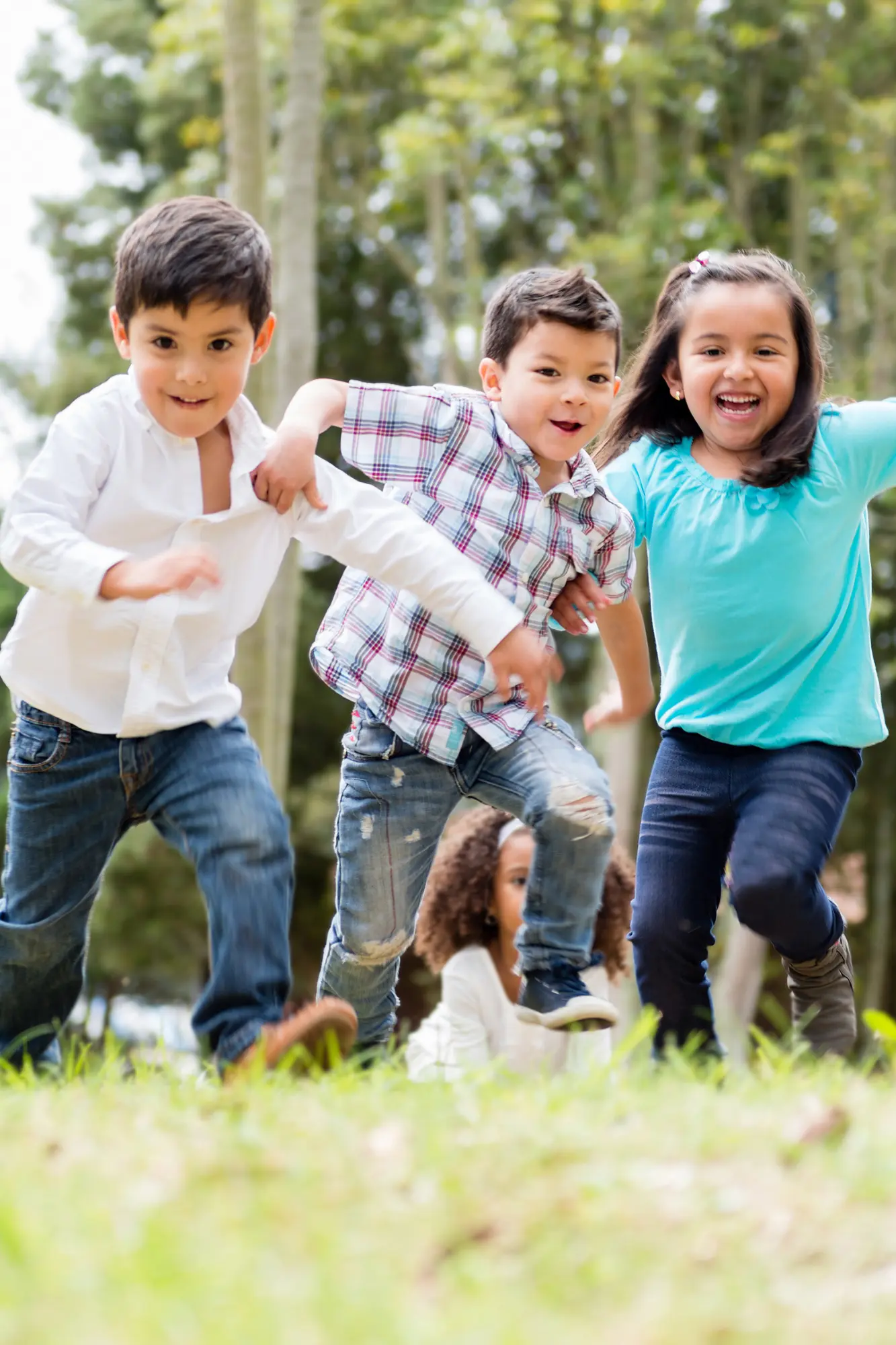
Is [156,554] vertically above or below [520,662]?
above

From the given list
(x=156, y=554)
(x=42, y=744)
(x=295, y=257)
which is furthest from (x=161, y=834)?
(x=295, y=257)

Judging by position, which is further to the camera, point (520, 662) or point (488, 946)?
point (488, 946)

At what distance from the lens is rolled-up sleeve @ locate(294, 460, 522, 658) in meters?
3.25

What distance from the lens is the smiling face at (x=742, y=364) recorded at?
3.89m

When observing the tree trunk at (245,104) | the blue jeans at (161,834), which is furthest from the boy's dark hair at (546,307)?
the tree trunk at (245,104)

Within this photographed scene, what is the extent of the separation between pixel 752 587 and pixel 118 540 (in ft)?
5.35

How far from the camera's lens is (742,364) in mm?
3873

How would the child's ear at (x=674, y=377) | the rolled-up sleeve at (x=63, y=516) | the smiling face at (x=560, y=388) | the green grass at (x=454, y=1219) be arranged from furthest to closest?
the child's ear at (x=674, y=377) → the smiling face at (x=560, y=388) → the rolled-up sleeve at (x=63, y=516) → the green grass at (x=454, y=1219)

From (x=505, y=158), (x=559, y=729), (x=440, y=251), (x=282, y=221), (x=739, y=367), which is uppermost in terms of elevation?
(x=505, y=158)

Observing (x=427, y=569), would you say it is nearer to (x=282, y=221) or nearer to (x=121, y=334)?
(x=121, y=334)

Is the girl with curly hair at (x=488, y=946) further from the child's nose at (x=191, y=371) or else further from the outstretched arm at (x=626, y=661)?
the child's nose at (x=191, y=371)

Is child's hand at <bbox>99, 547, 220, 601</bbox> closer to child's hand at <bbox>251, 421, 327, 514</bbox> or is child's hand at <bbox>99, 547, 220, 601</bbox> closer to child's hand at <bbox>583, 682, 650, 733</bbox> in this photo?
child's hand at <bbox>251, 421, 327, 514</bbox>

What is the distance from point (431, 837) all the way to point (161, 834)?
2.27 feet

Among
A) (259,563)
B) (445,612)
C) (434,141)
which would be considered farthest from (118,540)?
(434,141)
